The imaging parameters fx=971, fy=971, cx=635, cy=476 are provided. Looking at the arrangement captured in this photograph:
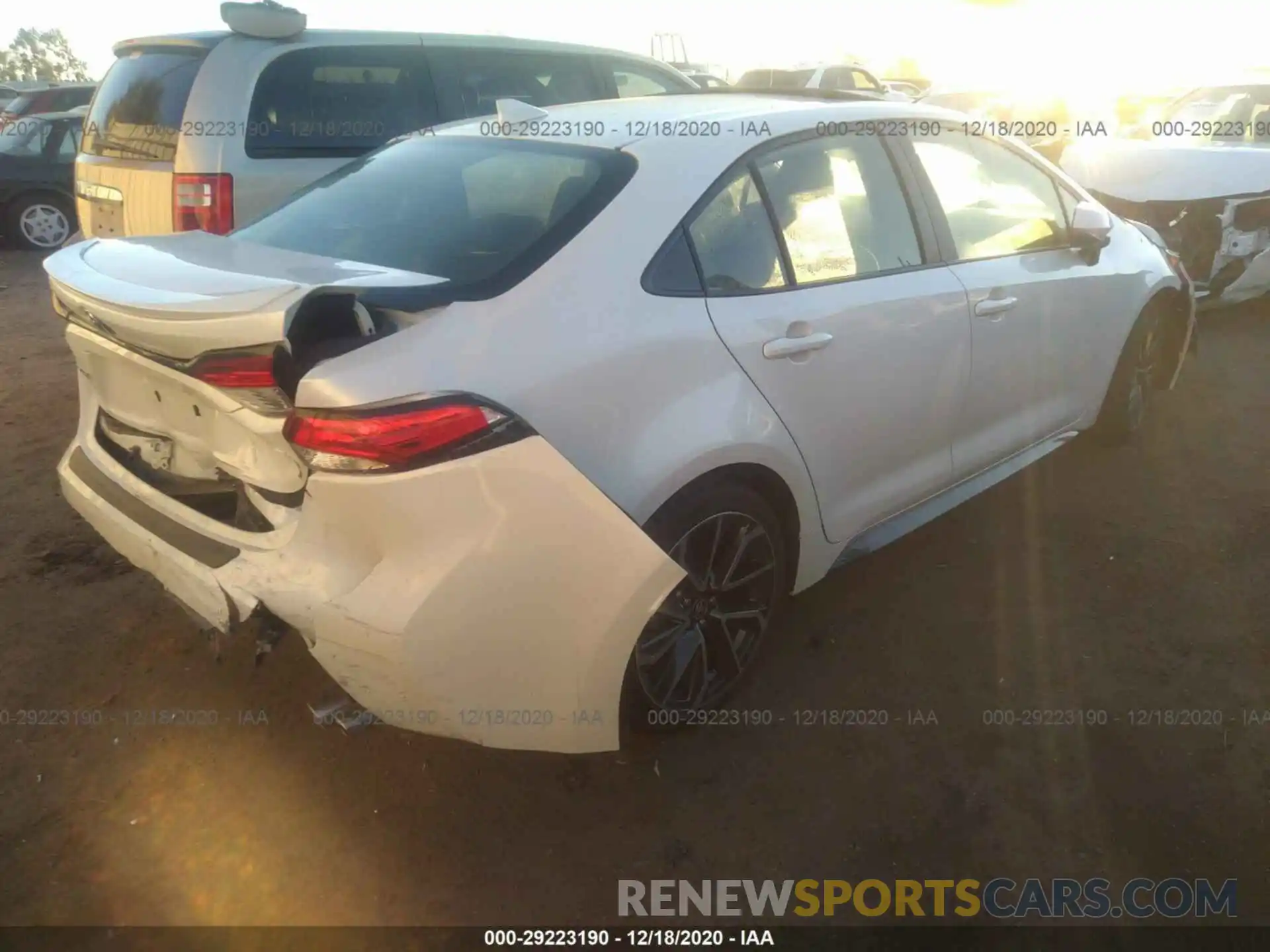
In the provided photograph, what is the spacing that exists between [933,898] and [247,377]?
1.91 metres

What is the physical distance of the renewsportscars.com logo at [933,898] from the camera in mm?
2229

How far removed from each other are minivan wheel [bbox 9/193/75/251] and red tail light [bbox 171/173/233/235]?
276 inches

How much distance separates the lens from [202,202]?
4.66 meters

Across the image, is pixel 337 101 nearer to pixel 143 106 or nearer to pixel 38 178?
pixel 143 106

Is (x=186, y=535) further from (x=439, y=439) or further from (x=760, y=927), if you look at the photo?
(x=760, y=927)

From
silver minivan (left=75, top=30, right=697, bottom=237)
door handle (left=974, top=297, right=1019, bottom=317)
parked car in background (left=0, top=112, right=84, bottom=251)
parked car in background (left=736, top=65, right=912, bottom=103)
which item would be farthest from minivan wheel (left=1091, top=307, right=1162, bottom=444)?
parked car in background (left=736, top=65, right=912, bottom=103)

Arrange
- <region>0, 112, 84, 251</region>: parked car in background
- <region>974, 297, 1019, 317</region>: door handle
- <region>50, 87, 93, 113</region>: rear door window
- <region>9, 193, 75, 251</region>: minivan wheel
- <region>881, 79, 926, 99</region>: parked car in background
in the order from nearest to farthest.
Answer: <region>974, 297, 1019, 317</region>: door handle
<region>0, 112, 84, 251</region>: parked car in background
<region>9, 193, 75, 251</region>: minivan wheel
<region>50, 87, 93, 113</region>: rear door window
<region>881, 79, 926, 99</region>: parked car in background

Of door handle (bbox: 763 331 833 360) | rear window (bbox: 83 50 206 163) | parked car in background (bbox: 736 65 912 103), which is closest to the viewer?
door handle (bbox: 763 331 833 360)

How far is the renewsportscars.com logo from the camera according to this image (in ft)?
7.31

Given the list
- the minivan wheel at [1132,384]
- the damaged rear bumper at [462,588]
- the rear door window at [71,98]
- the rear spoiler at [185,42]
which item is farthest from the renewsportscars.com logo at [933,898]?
the rear door window at [71,98]

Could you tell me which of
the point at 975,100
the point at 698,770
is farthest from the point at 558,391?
the point at 975,100

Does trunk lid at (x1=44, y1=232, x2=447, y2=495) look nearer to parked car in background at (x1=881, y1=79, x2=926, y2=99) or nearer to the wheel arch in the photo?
the wheel arch

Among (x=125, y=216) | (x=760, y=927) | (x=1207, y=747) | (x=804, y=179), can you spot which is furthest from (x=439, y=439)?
(x=125, y=216)

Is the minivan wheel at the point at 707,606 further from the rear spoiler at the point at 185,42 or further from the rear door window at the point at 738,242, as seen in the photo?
the rear spoiler at the point at 185,42
